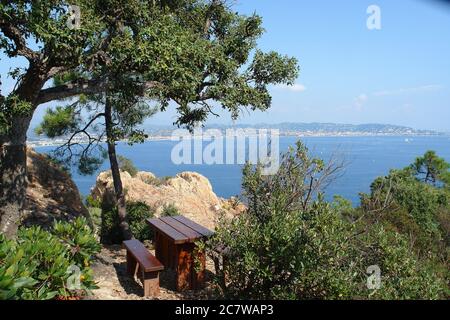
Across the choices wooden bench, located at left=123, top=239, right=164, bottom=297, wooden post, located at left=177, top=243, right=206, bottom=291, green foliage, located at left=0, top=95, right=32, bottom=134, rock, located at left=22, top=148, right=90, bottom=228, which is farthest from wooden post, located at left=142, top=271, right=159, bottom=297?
rock, located at left=22, top=148, right=90, bottom=228

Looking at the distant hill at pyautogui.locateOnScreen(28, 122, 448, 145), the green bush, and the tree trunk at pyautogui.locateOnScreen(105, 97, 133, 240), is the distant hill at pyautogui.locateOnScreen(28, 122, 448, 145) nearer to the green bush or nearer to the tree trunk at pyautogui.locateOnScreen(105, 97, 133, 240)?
the tree trunk at pyautogui.locateOnScreen(105, 97, 133, 240)

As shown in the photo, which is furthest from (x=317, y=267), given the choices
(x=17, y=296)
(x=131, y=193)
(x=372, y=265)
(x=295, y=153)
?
(x=131, y=193)

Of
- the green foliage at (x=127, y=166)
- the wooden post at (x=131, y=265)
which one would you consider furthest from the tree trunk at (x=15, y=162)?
the green foliage at (x=127, y=166)

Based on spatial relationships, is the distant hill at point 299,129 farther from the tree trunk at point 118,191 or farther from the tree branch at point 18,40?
the tree branch at point 18,40

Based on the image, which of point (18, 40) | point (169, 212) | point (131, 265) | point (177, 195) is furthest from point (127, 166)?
point (18, 40)

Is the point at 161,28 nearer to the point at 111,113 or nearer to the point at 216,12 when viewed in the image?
the point at 216,12

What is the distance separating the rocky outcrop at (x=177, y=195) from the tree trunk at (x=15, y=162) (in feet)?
15.6

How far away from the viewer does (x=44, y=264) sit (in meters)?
4.01

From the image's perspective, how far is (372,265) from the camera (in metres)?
4.10

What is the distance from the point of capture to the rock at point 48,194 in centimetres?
828

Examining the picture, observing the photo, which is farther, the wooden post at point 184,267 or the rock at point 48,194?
the rock at point 48,194

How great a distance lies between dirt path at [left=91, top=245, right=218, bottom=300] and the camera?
5.54 meters

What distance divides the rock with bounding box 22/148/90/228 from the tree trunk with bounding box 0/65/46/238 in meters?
1.33

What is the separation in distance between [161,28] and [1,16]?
2054 mm
